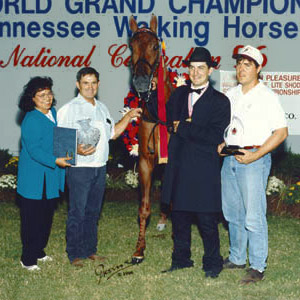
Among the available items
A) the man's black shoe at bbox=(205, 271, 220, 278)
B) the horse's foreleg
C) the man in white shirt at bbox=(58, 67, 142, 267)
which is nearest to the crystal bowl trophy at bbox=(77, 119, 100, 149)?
the man in white shirt at bbox=(58, 67, 142, 267)

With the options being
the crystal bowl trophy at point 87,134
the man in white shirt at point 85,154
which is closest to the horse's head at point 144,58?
the man in white shirt at point 85,154

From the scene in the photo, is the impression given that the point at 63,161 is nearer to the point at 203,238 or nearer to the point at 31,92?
the point at 31,92

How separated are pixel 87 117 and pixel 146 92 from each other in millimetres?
653

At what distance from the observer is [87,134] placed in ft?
17.4

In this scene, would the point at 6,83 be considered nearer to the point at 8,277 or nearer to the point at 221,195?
the point at 8,277

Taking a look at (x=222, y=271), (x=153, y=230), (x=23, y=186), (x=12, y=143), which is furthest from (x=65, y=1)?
(x=222, y=271)

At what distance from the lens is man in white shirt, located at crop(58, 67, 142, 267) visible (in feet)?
17.7

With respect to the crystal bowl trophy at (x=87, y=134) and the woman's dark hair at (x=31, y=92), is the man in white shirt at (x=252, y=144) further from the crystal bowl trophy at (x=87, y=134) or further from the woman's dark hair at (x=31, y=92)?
the woman's dark hair at (x=31, y=92)

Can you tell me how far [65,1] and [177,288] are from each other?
6.87 m

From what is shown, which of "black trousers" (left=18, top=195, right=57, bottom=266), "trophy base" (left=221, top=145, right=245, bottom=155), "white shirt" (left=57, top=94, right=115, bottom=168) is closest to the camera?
"trophy base" (left=221, top=145, right=245, bottom=155)

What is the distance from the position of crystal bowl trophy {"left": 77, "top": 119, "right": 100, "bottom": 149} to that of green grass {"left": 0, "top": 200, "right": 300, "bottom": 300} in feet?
4.45

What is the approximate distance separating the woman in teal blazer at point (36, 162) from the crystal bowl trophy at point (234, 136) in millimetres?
1574
